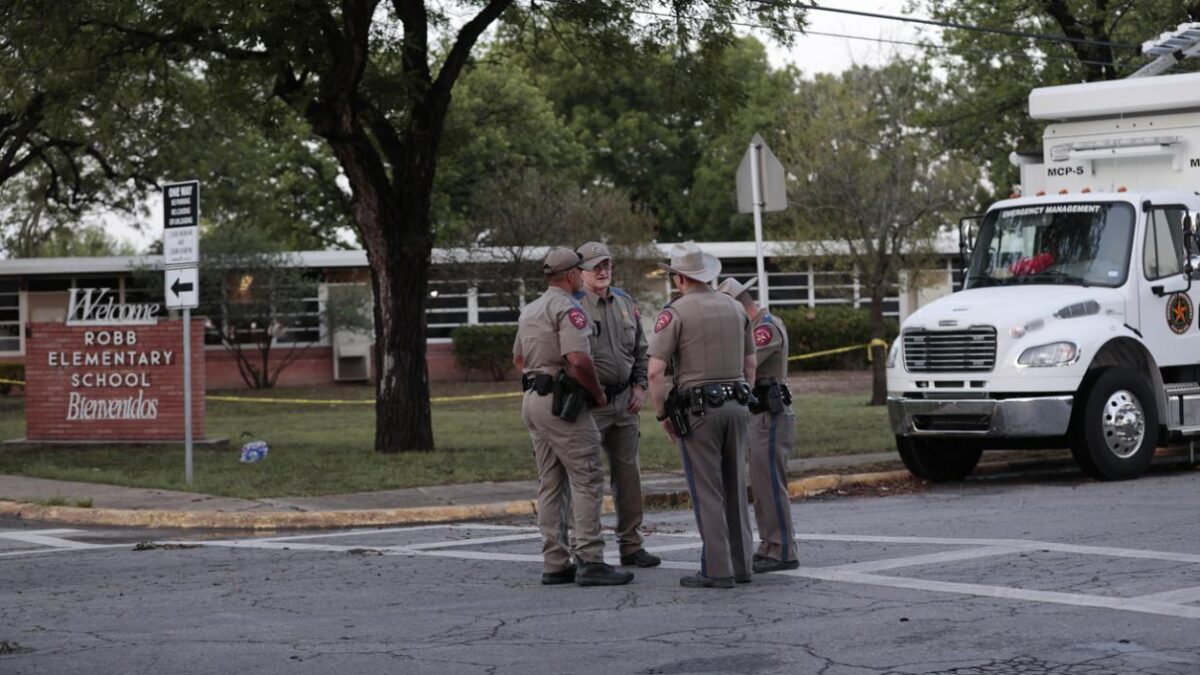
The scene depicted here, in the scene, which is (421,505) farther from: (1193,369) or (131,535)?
(1193,369)

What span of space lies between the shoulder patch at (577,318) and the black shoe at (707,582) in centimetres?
159

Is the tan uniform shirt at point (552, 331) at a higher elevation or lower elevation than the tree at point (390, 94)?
lower

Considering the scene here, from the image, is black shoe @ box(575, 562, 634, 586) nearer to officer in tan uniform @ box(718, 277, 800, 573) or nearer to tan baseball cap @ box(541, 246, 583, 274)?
officer in tan uniform @ box(718, 277, 800, 573)

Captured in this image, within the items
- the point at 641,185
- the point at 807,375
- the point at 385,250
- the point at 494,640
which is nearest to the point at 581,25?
the point at 385,250

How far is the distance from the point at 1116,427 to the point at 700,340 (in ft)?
24.1

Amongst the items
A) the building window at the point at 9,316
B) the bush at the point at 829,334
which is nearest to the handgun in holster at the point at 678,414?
the bush at the point at 829,334

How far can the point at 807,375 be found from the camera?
134 feet

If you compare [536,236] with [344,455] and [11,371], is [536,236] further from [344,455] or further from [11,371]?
[344,455]

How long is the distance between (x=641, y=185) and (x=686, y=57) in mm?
47962

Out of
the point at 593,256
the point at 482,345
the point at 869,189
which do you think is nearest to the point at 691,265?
the point at 593,256

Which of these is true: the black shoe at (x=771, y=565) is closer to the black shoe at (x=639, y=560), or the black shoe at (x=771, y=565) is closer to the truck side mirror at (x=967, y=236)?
the black shoe at (x=639, y=560)

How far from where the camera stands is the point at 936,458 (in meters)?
16.3

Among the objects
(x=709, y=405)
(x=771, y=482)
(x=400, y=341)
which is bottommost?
(x=771, y=482)

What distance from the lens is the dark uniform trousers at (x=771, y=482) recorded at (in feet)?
32.8
